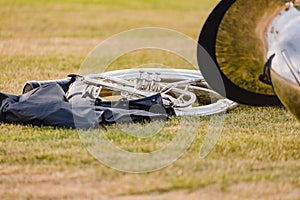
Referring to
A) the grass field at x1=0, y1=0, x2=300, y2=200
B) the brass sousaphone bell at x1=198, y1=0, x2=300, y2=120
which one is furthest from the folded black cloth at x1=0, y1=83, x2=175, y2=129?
the brass sousaphone bell at x1=198, y1=0, x2=300, y2=120

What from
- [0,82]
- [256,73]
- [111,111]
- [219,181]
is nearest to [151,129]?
[111,111]

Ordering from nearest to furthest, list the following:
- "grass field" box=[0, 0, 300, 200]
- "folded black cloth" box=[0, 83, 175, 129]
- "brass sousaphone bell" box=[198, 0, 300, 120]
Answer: "grass field" box=[0, 0, 300, 200] < "brass sousaphone bell" box=[198, 0, 300, 120] < "folded black cloth" box=[0, 83, 175, 129]

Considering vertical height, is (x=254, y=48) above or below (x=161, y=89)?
above

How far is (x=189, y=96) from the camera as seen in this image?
6.22m

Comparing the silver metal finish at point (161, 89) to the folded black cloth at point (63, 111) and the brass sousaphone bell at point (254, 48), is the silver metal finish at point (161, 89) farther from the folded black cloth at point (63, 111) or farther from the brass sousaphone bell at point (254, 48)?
the brass sousaphone bell at point (254, 48)

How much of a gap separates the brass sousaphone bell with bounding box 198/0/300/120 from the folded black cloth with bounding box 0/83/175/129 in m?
Result: 0.50

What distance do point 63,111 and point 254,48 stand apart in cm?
130

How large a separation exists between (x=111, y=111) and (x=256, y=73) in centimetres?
99

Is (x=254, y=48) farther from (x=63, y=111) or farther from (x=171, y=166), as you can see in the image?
(x=63, y=111)

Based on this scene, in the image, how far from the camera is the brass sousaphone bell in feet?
16.2

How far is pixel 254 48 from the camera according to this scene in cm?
535

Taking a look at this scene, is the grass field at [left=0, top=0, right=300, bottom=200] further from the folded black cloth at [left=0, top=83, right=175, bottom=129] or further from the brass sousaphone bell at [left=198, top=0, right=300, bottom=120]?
the brass sousaphone bell at [left=198, top=0, right=300, bottom=120]

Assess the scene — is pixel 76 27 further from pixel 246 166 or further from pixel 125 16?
pixel 246 166

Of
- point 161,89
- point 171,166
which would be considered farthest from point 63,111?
point 171,166
